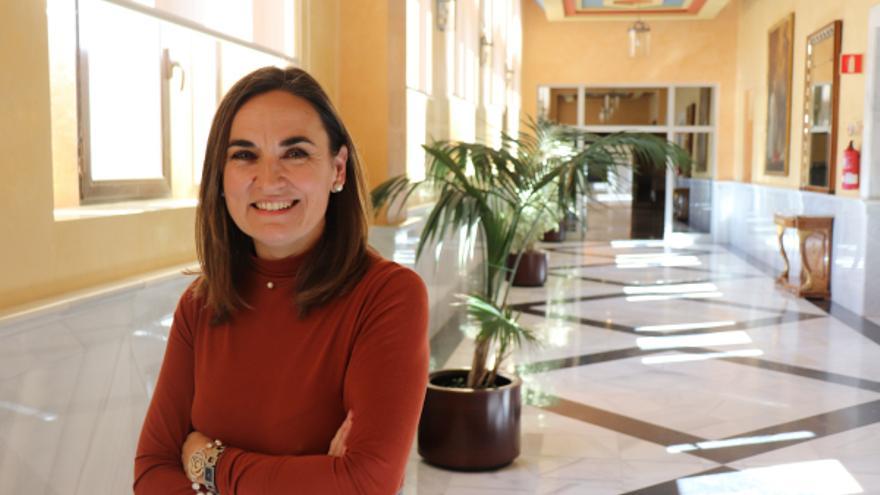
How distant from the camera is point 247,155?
1582 mm

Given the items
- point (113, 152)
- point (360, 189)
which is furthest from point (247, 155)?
point (113, 152)

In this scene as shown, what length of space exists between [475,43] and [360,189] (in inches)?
373

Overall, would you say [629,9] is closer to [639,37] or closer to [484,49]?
[639,37]

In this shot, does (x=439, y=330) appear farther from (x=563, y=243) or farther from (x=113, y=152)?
(x=563, y=243)

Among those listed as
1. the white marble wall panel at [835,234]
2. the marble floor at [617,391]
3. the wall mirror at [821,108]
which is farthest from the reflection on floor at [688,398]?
the wall mirror at [821,108]

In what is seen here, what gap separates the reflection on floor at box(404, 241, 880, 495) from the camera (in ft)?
13.7

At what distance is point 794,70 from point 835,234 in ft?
10.9

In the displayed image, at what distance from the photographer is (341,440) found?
4.80 feet

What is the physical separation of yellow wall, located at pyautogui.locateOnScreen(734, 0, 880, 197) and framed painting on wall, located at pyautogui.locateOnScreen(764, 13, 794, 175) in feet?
0.46

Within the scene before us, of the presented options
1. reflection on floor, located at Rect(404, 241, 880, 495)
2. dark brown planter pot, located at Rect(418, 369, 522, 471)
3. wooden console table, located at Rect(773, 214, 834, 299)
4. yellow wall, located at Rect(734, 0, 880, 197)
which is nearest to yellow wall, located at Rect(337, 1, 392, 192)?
dark brown planter pot, located at Rect(418, 369, 522, 471)

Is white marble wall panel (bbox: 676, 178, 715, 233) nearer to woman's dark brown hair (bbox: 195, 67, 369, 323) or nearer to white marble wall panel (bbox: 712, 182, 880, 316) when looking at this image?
white marble wall panel (bbox: 712, 182, 880, 316)

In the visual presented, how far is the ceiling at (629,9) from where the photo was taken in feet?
49.5

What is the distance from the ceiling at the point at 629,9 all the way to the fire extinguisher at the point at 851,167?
21.7 feet

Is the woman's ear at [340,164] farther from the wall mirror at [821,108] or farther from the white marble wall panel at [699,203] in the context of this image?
the white marble wall panel at [699,203]
